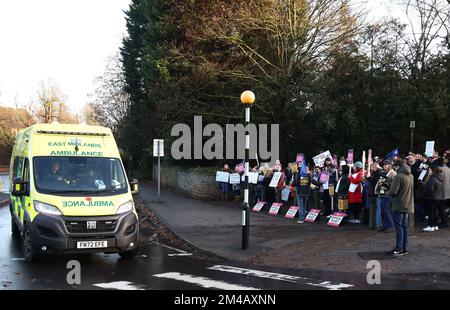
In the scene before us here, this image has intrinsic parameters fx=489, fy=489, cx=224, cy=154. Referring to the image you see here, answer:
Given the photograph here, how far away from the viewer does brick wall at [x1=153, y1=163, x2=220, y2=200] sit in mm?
23516

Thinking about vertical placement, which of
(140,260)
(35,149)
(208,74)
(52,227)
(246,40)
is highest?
(246,40)

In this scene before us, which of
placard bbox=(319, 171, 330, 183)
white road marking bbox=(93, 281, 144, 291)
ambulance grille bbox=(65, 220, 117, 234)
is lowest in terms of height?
white road marking bbox=(93, 281, 144, 291)

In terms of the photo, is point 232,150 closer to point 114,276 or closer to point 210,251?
point 210,251

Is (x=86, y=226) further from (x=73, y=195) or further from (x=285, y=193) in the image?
(x=285, y=193)

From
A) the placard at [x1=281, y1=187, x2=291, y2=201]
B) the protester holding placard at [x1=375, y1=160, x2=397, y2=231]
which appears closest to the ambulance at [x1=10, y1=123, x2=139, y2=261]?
the protester holding placard at [x1=375, y1=160, x2=397, y2=231]

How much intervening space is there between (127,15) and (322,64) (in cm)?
2640

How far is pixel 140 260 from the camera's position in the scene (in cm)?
1016

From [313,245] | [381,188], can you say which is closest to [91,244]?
[313,245]

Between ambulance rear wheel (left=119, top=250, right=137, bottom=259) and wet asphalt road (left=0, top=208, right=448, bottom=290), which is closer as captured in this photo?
wet asphalt road (left=0, top=208, right=448, bottom=290)

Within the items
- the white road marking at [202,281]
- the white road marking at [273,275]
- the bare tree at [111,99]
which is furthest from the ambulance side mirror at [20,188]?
the bare tree at [111,99]

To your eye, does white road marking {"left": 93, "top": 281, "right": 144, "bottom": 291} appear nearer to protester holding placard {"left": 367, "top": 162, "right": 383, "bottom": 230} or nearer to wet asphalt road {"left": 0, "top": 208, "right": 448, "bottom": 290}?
wet asphalt road {"left": 0, "top": 208, "right": 448, "bottom": 290}

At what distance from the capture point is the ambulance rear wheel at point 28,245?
926cm
